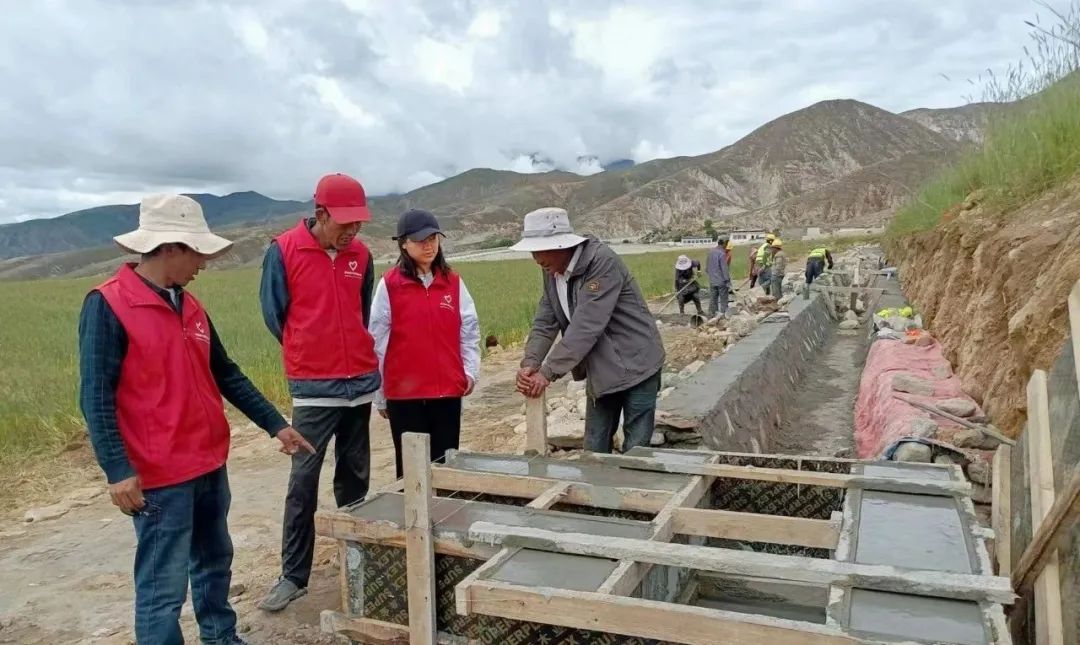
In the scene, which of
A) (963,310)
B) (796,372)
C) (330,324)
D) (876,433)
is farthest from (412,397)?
(796,372)

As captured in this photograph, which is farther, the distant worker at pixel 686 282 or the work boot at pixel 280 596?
the distant worker at pixel 686 282

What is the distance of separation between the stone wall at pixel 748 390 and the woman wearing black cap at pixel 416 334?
5.33 ft

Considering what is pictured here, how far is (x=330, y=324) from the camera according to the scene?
3.40 metres

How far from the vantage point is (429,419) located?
3.83 m

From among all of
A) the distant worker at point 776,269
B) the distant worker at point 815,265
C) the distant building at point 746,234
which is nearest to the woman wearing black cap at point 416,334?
the distant worker at point 815,265

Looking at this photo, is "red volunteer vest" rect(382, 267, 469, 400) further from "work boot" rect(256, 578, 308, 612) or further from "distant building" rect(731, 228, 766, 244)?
"distant building" rect(731, 228, 766, 244)

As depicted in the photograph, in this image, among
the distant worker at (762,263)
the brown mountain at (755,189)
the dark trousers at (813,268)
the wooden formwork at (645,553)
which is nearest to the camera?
the wooden formwork at (645,553)

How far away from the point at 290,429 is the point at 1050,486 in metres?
2.74

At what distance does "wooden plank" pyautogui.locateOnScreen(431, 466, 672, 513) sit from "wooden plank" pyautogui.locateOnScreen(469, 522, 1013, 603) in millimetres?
576

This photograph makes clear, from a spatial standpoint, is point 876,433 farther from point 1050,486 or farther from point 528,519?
point 528,519

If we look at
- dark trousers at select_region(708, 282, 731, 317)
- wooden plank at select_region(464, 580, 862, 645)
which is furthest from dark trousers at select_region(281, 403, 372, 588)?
dark trousers at select_region(708, 282, 731, 317)

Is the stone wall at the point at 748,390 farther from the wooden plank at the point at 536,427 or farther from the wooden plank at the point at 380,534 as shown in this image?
the wooden plank at the point at 380,534

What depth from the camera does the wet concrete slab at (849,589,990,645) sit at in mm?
1736

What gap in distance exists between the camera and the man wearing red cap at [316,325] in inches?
Answer: 132
